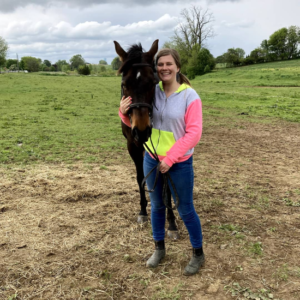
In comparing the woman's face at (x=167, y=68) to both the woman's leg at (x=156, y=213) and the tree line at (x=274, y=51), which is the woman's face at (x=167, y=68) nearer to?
the woman's leg at (x=156, y=213)

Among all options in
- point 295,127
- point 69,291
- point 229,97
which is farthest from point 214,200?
point 229,97

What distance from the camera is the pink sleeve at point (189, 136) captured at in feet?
7.50

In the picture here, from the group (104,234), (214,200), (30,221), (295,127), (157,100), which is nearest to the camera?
(157,100)

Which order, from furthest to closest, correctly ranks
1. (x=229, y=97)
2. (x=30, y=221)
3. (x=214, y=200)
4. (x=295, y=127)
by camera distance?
(x=229, y=97)
(x=295, y=127)
(x=214, y=200)
(x=30, y=221)

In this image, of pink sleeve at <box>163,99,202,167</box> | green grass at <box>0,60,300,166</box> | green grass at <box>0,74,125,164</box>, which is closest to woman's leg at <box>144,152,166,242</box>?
pink sleeve at <box>163,99,202,167</box>

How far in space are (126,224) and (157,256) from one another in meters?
0.89

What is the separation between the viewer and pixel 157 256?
2.81m

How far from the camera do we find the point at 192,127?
90.7 inches

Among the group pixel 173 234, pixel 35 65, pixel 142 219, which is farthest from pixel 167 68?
pixel 35 65

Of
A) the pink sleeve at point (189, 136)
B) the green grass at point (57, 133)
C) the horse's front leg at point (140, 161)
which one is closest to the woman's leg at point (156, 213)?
the pink sleeve at point (189, 136)

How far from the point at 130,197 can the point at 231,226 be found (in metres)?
1.71

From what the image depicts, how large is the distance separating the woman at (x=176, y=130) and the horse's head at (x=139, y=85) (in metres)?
0.08

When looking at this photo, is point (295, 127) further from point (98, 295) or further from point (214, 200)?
point (98, 295)

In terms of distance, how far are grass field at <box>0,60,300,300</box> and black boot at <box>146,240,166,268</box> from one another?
0.21 ft
